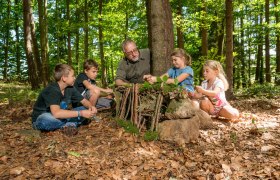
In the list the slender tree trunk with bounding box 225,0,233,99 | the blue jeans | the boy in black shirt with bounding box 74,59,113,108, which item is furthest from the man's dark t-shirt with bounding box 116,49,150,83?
the slender tree trunk with bounding box 225,0,233,99

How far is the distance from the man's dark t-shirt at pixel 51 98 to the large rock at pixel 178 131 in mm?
1940

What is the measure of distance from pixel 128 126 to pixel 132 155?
36.0 inches

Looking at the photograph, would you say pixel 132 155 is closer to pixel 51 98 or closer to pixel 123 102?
pixel 123 102

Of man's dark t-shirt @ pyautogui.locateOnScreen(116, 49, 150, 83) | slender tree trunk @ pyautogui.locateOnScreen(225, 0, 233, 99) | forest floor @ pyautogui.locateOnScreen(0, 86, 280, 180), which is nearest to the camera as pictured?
forest floor @ pyautogui.locateOnScreen(0, 86, 280, 180)

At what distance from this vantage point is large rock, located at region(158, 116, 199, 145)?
15.2 ft

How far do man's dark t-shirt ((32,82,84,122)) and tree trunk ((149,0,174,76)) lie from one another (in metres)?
1.96

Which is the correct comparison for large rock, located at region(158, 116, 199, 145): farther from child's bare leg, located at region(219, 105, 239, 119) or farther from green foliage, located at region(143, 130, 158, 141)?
child's bare leg, located at region(219, 105, 239, 119)

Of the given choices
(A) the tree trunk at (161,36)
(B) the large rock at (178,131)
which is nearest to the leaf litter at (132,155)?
(B) the large rock at (178,131)

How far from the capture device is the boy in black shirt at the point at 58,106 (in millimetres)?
4820

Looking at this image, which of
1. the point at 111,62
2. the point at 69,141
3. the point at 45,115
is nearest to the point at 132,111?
the point at 69,141

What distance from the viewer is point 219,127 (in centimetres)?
564

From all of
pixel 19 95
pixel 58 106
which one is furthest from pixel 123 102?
pixel 19 95

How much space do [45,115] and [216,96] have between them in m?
3.81

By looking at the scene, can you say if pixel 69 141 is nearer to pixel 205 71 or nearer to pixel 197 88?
pixel 197 88
